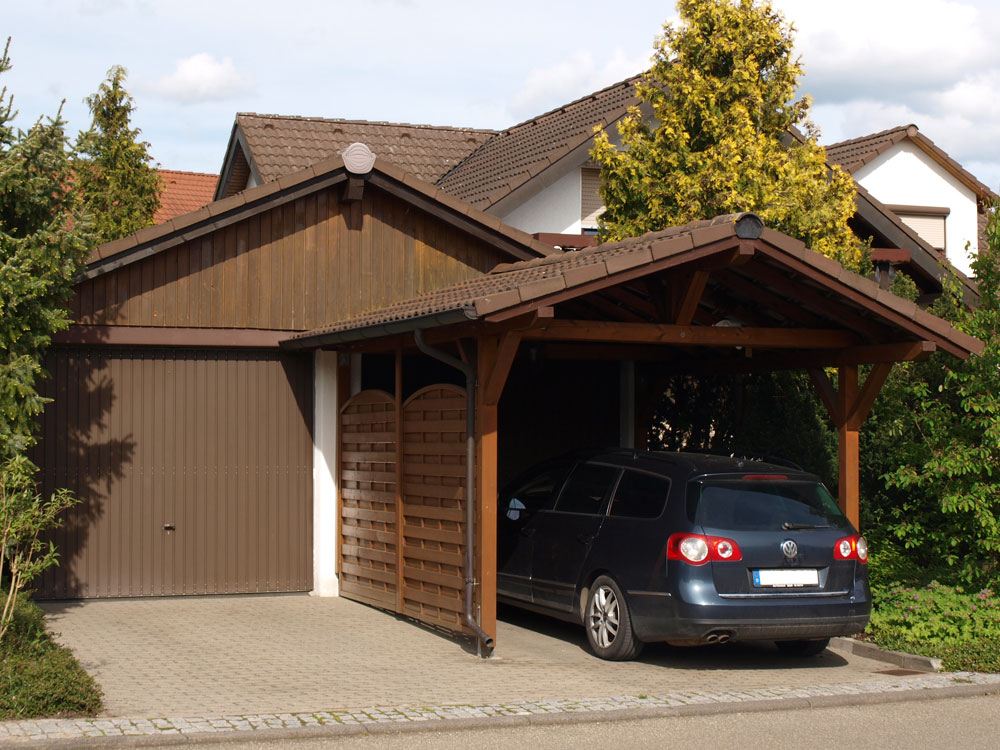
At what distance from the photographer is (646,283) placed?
1165cm

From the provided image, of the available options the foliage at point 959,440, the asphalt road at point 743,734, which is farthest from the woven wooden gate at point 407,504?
the foliage at point 959,440

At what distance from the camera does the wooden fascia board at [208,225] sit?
43.0 feet

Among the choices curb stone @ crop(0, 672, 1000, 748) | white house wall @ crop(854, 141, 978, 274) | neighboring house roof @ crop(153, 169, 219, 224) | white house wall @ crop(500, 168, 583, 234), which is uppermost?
neighboring house roof @ crop(153, 169, 219, 224)

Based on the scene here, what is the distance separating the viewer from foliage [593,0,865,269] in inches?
613

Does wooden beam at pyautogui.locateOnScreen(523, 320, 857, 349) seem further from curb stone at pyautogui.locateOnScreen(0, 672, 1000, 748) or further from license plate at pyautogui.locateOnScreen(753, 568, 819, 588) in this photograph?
curb stone at pyautogui.locateOnScreen(0, 672, 1000, 748)

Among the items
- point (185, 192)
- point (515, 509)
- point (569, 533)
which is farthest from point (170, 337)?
point (185, 192)

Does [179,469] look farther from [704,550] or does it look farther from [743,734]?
[743,734]

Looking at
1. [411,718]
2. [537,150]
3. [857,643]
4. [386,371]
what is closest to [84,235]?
[386,371]

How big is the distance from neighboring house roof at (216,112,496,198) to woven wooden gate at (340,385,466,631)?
8.78 m

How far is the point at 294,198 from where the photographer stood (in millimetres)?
13914

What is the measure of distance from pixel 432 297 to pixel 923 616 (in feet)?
17.4

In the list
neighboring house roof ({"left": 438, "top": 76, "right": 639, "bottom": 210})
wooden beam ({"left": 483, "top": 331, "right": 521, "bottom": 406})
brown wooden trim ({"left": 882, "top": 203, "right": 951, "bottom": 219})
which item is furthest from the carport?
brown wooden trim ({"left": 882, "top": 203, "right": 951, "bottom": 219})

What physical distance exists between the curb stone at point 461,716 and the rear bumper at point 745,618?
51 centimetres

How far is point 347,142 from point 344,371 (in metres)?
10.3
